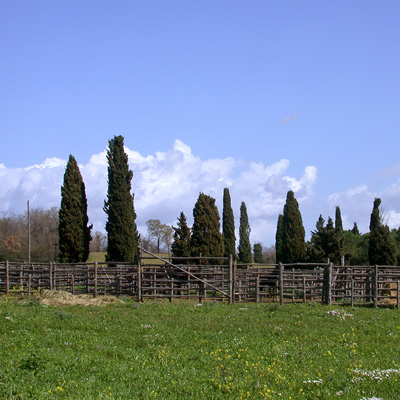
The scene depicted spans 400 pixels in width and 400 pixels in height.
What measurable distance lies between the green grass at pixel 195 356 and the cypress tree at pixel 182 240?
1314 inches

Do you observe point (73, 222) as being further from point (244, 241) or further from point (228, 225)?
point (244, 241)

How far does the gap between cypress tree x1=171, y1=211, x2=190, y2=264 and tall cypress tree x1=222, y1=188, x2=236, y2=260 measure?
560 inches

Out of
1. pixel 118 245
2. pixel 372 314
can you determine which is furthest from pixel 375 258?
pixel 372 314

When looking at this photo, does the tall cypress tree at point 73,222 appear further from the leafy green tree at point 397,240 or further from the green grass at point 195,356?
the leafy green tree at point 397,240

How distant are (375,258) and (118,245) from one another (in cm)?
2818

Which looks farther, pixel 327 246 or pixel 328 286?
pixel 327 246

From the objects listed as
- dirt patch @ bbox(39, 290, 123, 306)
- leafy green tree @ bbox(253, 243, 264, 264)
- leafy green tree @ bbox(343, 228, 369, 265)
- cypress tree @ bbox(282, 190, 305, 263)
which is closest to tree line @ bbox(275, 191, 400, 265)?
cypress tree @ bbox(282, 190, 305, 263)

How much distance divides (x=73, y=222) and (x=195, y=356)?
40747 mm

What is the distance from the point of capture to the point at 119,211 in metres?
49.4

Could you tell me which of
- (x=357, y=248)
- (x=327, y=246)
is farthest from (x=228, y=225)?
(x=327, y=246)

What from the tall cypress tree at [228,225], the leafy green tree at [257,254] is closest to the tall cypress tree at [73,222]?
the tall cypress tree at [228,225]

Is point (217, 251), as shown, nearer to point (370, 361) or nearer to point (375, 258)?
point (375, 258)

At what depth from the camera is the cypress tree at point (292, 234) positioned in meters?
59.2

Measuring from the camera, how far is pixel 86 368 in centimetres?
1045
